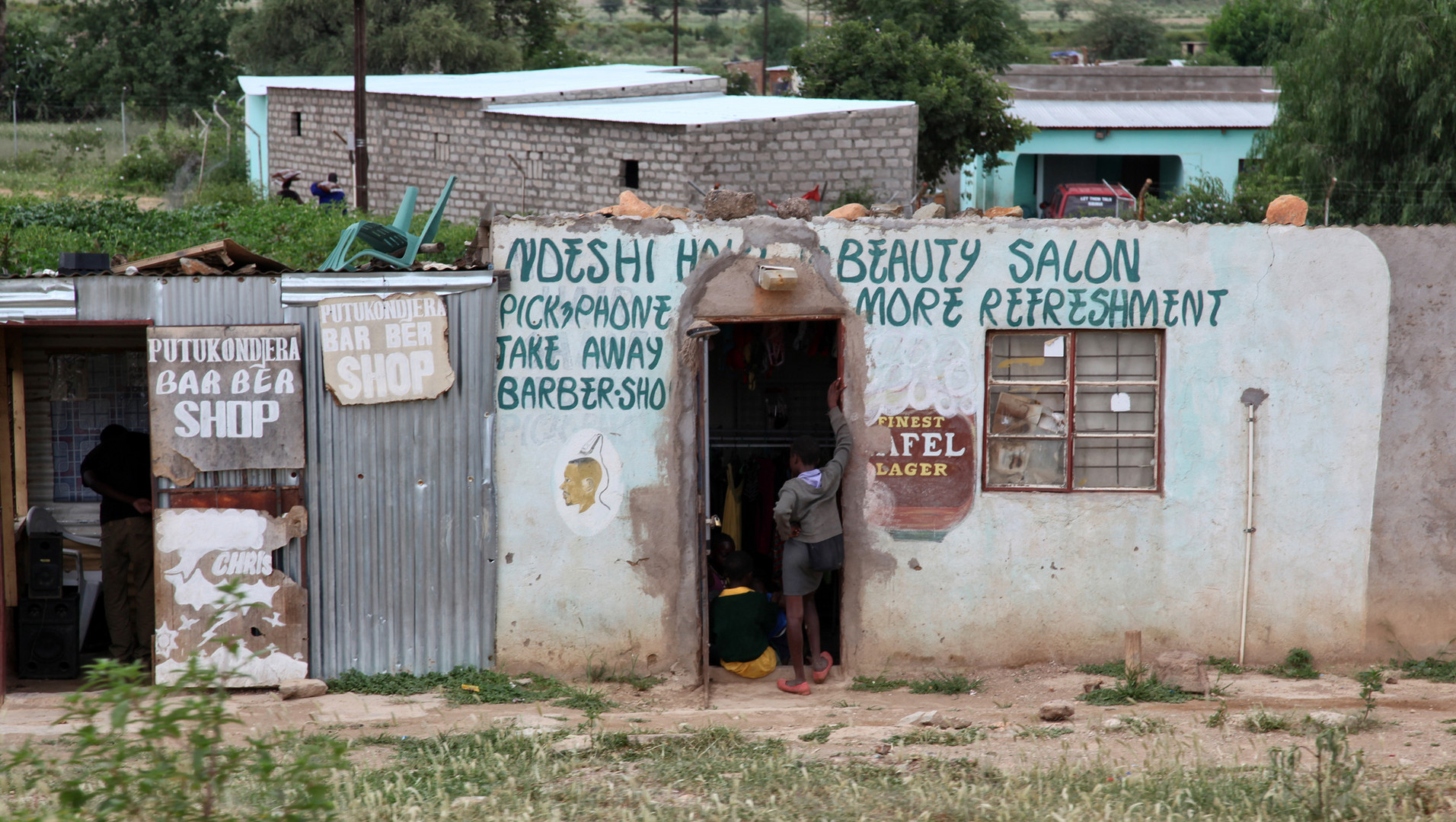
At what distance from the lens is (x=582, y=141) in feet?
65.9

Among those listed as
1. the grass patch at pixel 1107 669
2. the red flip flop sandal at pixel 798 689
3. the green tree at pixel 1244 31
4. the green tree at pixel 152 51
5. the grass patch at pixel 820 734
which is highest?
the green tree at pixel 1244 31

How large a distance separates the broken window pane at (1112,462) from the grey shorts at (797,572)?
1808 millimetres

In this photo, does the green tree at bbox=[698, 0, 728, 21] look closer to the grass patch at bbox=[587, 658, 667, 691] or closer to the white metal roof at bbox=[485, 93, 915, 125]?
→ the white metal roof at bbox=[485, 93, 915, 125]

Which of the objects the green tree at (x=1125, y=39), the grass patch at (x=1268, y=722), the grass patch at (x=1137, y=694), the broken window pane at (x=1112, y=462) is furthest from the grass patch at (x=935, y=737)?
the green tree at (x=1125, y=39)

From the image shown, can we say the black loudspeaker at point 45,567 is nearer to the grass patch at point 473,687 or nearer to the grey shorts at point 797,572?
the grass patch at point 473,687

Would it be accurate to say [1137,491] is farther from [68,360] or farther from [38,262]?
[38,262]

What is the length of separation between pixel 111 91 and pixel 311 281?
120 ft

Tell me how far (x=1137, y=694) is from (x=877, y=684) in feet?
5.13

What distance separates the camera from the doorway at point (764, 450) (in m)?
9.18

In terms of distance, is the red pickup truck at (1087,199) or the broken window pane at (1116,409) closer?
the broken window pane at (1116,409)

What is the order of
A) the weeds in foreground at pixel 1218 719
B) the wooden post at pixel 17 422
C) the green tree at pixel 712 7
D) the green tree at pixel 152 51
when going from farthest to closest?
the green tree at pixel 712 7 < the green tree at pixel 152 51 < the wooden post at pixel 17 422 < the weeds in foreground at pixel 1218 719

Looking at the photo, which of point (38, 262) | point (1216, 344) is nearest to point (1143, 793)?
point (1216, 344)

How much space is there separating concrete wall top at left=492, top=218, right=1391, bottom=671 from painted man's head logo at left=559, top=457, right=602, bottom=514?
0.03 meters

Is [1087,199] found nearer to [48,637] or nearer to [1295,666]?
[1295,666]
